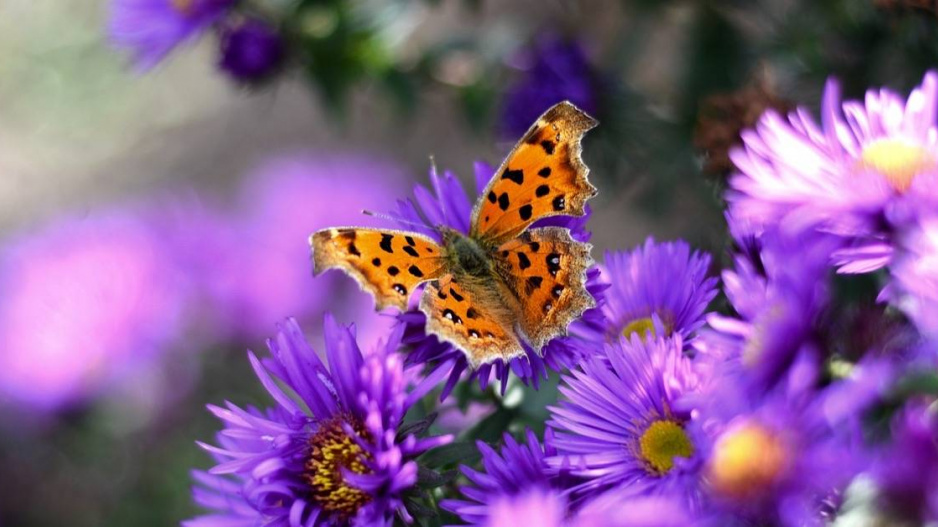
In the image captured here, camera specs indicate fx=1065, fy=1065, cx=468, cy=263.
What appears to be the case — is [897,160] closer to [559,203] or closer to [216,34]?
[559,203]

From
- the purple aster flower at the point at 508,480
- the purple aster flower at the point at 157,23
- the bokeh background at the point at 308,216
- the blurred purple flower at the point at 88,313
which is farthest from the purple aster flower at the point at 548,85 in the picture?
the purple aster flower at the point at 508,480

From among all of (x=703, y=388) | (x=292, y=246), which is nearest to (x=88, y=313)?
(x=292, y=246)

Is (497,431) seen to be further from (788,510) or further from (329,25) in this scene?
(329,25)

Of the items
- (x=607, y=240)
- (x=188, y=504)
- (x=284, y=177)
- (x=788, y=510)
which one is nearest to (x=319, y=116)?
(x=284, y=177)

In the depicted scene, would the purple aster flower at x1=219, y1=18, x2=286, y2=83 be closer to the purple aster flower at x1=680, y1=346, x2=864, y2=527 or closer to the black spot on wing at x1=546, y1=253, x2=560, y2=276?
the black spot on wing at x1=546, y1=253, x2=560, y2=276

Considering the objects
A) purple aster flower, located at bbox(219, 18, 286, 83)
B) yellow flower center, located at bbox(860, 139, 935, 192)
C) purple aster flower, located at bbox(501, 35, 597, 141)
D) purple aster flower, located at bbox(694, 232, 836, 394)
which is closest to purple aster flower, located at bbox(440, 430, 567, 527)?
purple aster flower, located at bbox(694, 232, 836, 394)

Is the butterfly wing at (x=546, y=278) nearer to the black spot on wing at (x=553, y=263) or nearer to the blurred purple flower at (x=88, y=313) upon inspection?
the black spot on wing at (x=553, y=263)
